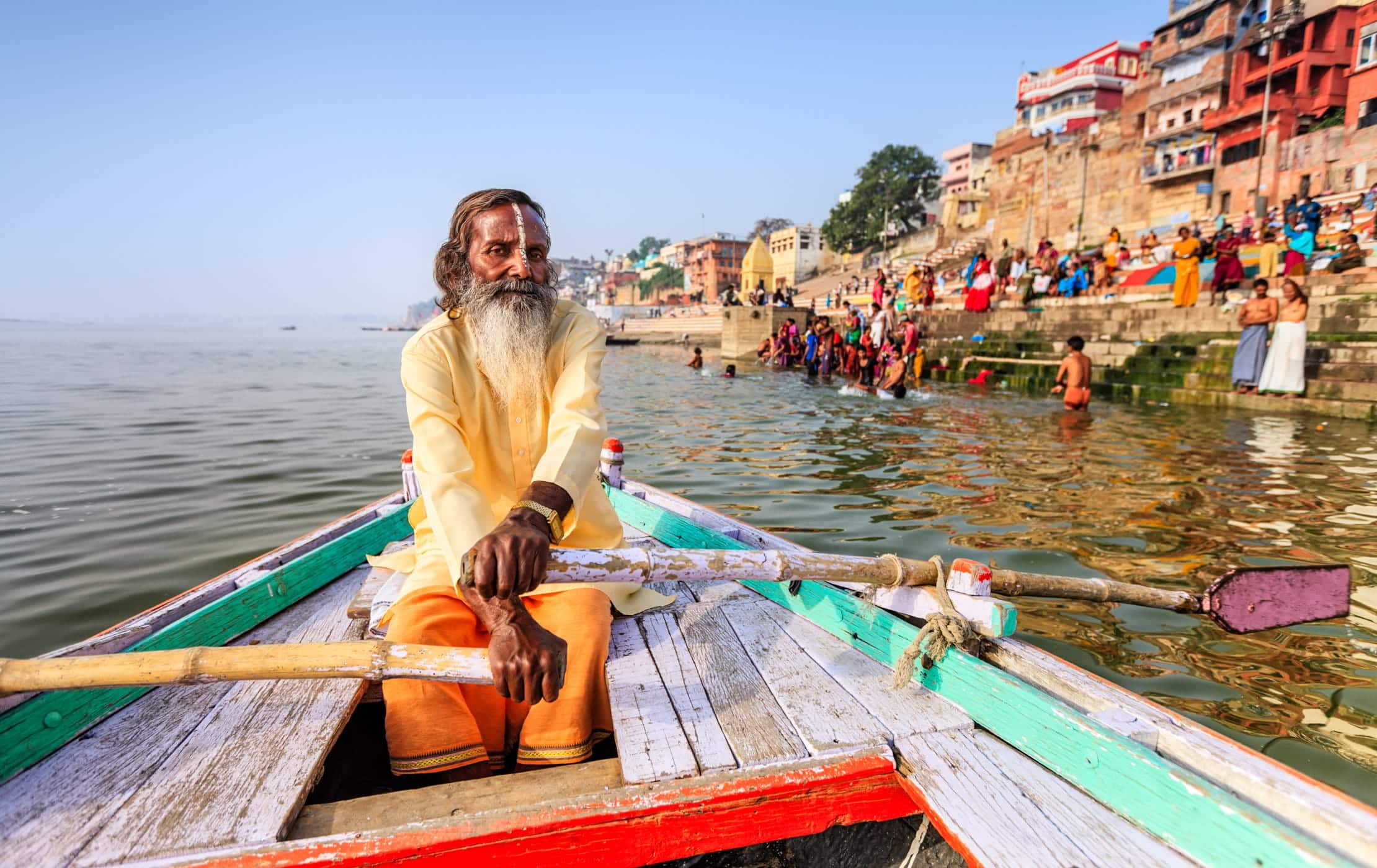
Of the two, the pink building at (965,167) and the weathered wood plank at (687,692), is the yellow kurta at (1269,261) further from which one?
the pink building at (965,167)

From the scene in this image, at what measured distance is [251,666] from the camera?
1615 mm

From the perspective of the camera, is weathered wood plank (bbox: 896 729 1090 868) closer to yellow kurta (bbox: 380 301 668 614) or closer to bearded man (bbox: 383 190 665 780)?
bearded man (bbox: 383 190 665 780)

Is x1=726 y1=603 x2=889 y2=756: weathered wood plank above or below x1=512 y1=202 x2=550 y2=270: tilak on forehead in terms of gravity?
below

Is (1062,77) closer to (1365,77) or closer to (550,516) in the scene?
(1365,77)

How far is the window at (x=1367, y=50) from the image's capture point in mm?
23103

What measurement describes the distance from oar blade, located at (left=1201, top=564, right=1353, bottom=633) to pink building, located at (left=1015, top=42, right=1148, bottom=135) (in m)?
53.1

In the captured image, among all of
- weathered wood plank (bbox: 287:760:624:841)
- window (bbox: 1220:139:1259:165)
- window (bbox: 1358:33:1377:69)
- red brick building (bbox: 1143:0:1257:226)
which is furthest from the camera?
red brick building (bbox: 1143:0:1257:226)

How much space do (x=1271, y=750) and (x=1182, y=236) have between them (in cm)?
1644

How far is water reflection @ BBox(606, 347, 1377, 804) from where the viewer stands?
9.50 ft

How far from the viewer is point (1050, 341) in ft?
51.2

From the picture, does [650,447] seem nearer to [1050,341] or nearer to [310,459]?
[310,459]

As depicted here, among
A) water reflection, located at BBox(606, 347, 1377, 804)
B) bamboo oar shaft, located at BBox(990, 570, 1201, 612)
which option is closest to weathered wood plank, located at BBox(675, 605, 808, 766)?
bamboo oar shaft, located at BBox(990, 570, 1201, 612)

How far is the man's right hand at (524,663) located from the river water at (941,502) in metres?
2.62

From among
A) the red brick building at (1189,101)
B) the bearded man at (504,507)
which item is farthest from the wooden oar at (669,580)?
the red brick building at (1189,101)
